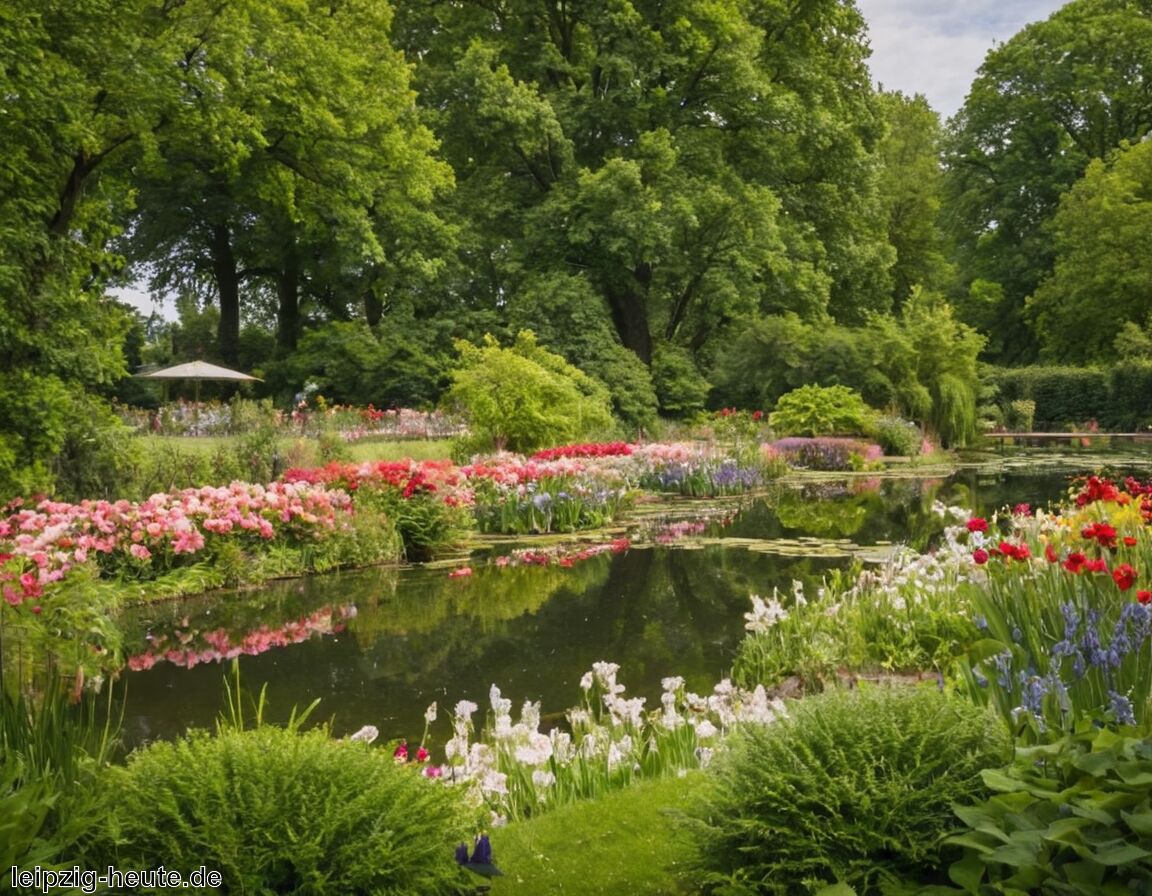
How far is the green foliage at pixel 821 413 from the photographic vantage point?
982 inches

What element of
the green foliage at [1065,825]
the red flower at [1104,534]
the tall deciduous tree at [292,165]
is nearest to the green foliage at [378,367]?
the tall deciduous tree at [292,165]

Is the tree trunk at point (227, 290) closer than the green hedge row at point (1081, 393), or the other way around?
the tree trunk at point (227, 290)

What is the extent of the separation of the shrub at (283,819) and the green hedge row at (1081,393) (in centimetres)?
3368

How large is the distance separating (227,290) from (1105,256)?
29.0 metres

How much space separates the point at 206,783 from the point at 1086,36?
4300 cm

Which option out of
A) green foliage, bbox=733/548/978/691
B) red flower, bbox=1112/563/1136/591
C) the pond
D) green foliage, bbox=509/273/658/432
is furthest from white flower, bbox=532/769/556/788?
green foliage, bbox=509/273/658/432

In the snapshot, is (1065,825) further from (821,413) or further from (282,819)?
(821,413)

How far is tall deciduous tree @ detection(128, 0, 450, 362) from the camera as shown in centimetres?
1599

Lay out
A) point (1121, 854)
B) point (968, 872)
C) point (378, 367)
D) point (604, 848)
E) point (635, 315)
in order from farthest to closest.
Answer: point (635, 315)
point (378, 367)
point (604, 848)
point (968, 872)
point (1121, 854)

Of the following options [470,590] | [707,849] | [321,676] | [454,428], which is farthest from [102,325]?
[454,428]

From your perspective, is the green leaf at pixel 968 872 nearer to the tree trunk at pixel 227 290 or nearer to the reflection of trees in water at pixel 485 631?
the reflection of trees in water at pixel 485 631

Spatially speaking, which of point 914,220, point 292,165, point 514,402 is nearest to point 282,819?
point 514,402

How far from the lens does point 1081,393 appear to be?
Answer: 35.5 m

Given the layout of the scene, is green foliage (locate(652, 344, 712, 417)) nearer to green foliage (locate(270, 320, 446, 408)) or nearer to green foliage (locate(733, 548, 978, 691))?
green foliage (locate(270, 320, 446, 408))
